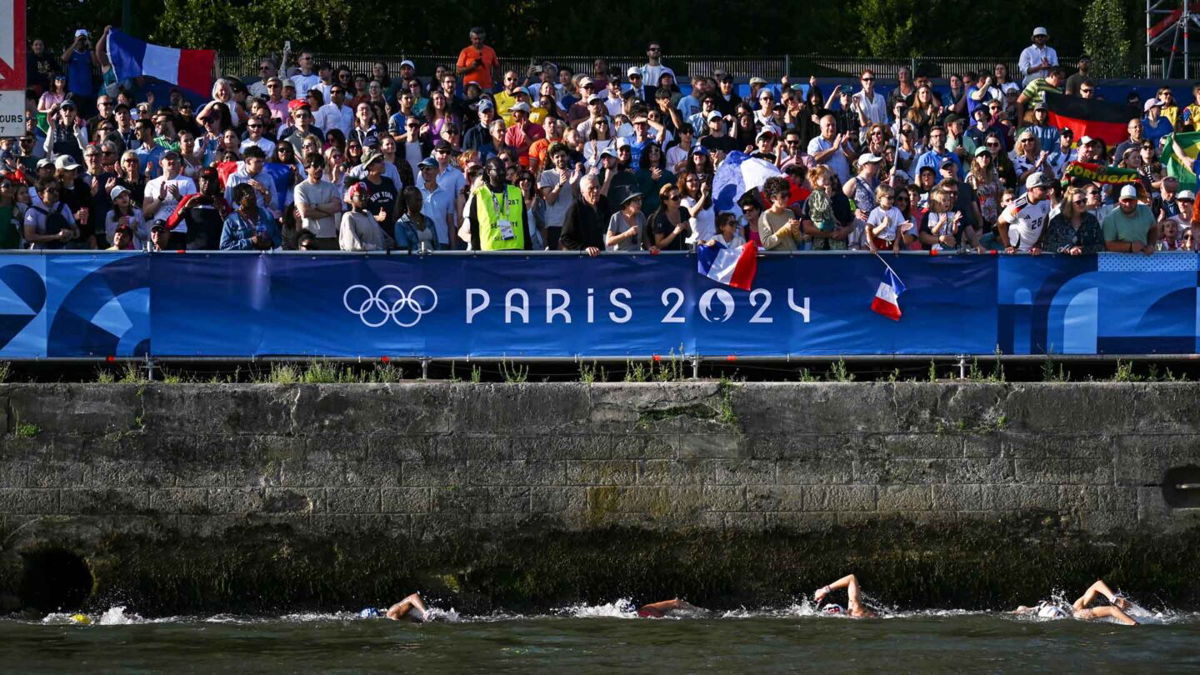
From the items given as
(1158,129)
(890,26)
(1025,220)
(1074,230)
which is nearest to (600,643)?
(1074,230)

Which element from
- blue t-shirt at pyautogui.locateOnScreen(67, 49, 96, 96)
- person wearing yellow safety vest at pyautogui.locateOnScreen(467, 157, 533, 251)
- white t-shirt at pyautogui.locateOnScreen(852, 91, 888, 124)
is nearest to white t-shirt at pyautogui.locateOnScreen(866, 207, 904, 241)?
person wearing yellow safety vest at pyautogui.locateOnScreen(467, 157, 533, 251)

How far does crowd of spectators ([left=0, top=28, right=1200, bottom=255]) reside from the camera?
15664 mm

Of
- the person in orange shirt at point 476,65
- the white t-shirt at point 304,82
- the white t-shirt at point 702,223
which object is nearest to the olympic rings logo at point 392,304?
the white t-shirt at point 702,223

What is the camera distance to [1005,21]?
127ft

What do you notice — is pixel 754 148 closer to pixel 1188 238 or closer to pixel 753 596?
pixel 1188 238

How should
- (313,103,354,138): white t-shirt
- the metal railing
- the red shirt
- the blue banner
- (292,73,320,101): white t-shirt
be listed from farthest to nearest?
the metal railing, the red shirt, (292,73,320,101): white t-shirt, (313,103,354,138): white t-shirt, the blue banner

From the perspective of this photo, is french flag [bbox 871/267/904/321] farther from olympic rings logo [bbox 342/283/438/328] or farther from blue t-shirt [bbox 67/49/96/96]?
blue t-shirt [bbox 67/49/96/96]

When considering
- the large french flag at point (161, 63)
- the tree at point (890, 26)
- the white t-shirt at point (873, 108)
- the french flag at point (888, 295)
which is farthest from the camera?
the tree at point (890, 26)

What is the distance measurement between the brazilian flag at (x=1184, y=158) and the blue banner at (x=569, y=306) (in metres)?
5.16

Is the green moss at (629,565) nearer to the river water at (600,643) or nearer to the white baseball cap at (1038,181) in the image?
the river water at (600,643)

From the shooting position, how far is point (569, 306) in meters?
14.5

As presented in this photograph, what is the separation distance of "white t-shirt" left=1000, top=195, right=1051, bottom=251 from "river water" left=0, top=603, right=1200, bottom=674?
3.78 meters

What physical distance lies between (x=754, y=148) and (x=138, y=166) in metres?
6.29

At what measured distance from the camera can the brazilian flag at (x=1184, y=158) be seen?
19516 mm
